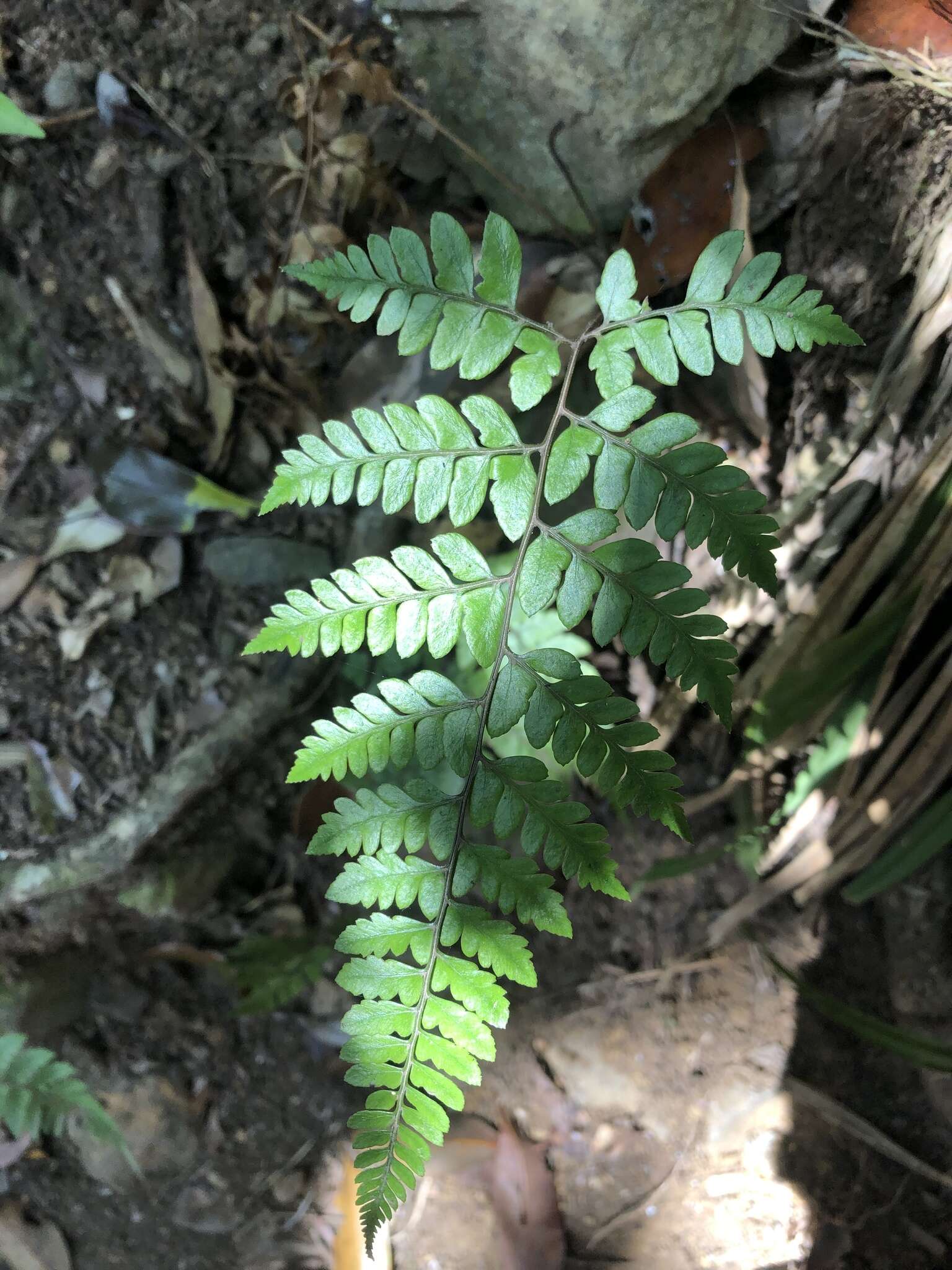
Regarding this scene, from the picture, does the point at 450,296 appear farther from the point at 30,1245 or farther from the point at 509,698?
the point at 30,1245

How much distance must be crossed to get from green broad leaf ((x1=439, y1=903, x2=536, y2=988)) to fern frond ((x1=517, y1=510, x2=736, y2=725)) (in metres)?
0.50

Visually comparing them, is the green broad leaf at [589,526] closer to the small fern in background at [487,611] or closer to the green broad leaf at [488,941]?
the small fern in background at [487,611]

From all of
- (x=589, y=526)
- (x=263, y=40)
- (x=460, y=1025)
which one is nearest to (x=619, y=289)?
(x=589, y=526)

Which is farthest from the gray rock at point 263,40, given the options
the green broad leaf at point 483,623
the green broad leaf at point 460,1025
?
the green broad leaf at point 460,1025

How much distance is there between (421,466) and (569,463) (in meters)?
0.26

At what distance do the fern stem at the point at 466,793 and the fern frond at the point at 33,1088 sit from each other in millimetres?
1470

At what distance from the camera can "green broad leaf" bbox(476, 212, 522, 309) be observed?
4.70 ft

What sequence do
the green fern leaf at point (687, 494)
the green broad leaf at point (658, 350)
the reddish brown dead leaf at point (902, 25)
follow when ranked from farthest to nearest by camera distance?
1. the reddish brown dead leaf at point (902, 25)
2. the green broad leaf at point (658, 350)
3. the green fern leaf at point (687, 494)

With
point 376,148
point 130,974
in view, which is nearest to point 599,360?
point 376,148

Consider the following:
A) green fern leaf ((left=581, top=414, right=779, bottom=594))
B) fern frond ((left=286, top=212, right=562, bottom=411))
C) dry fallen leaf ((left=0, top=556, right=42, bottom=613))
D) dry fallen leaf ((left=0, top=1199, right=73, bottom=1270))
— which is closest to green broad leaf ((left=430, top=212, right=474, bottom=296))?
fern frond ((left=286, top=212, right=562, bottom=411))

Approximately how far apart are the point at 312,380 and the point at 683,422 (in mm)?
1366

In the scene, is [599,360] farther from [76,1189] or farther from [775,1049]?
[76,1189]

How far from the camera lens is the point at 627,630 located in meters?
1.34

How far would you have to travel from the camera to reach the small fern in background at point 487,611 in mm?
1320
